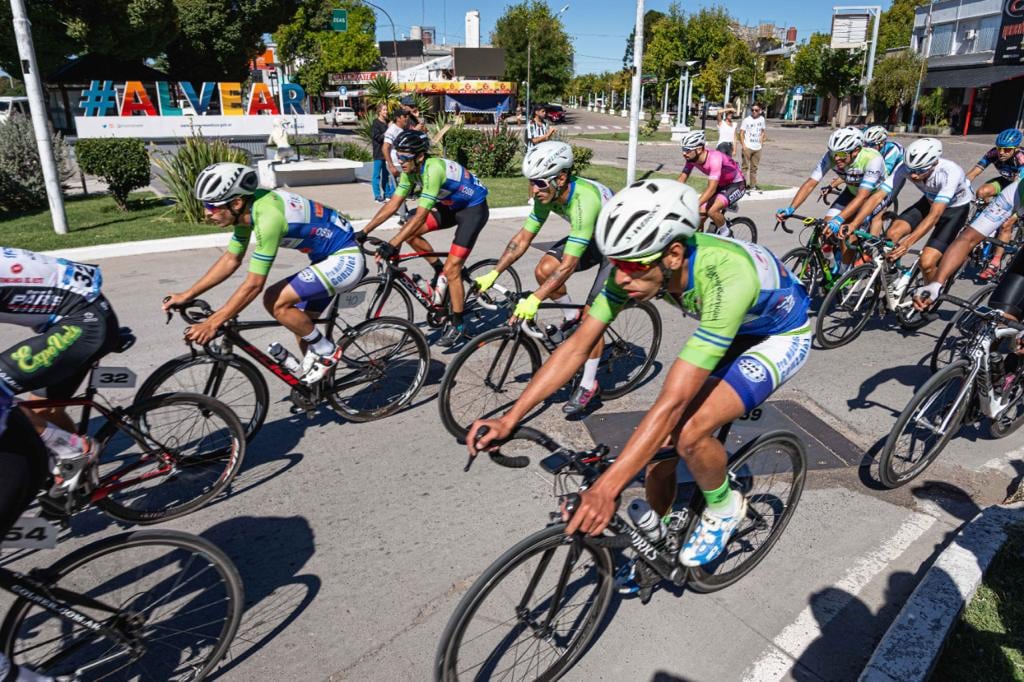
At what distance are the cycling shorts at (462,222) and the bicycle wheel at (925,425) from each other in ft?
13.3

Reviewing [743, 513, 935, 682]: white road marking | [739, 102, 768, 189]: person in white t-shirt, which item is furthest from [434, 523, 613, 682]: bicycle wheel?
[739, 102, 768, 189]: person in white t-shirt

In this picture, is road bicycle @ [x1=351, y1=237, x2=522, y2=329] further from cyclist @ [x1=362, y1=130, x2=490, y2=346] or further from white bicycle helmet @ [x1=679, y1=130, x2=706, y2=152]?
white bicycle helmet @ [x1=679, y1=130, x2=706, y2=152]

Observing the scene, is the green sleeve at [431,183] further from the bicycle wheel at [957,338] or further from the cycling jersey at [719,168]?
the bicycle wheel at [957,338]

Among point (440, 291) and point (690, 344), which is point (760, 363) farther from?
point (440, 291)

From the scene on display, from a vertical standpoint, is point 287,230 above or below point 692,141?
below

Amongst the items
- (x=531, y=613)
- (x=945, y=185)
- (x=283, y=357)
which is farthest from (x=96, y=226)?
(x=945, y=185)

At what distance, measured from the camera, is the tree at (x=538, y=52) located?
233ft

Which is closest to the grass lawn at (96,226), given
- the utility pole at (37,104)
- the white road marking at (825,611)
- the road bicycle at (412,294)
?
the utility pole at (37,104)

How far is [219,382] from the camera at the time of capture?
476 cm

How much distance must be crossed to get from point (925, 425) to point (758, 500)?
1.54 metres

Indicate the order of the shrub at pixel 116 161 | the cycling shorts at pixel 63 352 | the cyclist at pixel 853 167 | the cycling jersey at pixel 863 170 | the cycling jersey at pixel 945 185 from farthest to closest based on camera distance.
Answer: the shrub at pixel 116 161
the cycling jersey at pixel 863 170
the cyclist at pixel 853 167
the cycling jersey at pixel 945 185
the cycling shorts at pixel 63 352

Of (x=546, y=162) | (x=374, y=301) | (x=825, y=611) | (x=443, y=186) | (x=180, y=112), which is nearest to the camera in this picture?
(x=825, y=611)

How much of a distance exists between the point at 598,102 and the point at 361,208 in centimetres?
12039

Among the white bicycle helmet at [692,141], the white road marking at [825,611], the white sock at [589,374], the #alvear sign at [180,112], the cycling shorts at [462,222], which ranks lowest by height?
the white road marking at [825,611]
